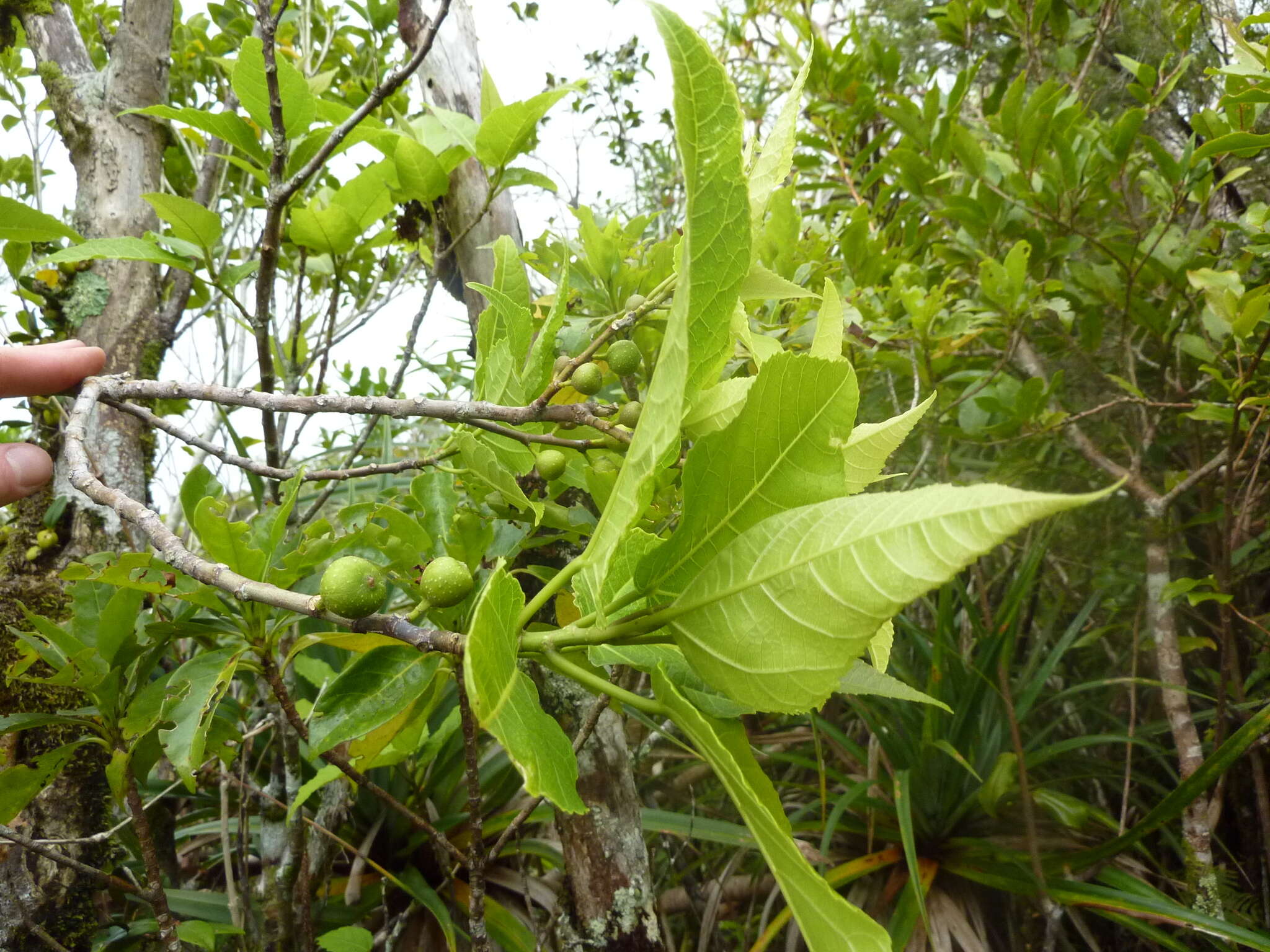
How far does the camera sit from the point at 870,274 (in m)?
1.41

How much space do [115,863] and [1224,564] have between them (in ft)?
6.26

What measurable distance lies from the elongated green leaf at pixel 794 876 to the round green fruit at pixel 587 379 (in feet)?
1.19

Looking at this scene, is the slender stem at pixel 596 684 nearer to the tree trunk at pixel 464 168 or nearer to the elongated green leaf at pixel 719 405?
the elongated green leaf at pixel 719 405

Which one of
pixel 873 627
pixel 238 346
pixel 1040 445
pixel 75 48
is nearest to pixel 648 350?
pixel 873 627

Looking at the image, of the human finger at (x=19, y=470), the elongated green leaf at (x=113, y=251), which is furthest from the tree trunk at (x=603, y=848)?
the human finger at (x=19, y=470)

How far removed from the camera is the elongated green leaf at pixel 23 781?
777mm

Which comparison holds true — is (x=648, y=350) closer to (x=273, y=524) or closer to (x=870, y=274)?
(x=273, y=524)

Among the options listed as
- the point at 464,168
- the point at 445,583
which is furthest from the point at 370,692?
the point at 464,168

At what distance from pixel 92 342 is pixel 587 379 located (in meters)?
1.23

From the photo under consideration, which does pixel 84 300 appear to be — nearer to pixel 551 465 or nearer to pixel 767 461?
pixel 551 465

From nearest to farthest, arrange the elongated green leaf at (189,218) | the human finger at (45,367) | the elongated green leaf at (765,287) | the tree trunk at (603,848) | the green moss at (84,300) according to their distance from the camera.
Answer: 1. the elongated green leaf at (765,287)
2. the human finger at (45,367)
3. the elongated green leaf at (189,218)
4. the tree trunk at (603,848)
5. the green moss at (84,300)

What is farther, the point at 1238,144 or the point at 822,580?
the point at 1238,144

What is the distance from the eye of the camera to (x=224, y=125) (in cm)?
80

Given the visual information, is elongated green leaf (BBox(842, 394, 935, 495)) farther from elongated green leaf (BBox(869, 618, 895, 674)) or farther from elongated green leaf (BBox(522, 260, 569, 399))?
elongated green leaf (BBox(522, 260, 569, 399))
